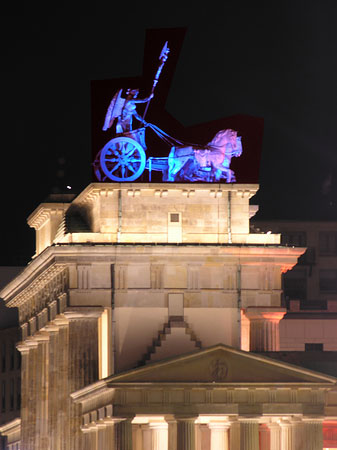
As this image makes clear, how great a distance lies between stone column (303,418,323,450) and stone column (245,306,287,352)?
17056 millimetres

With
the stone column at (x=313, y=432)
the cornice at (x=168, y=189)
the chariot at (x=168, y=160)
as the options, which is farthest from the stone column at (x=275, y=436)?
the chariot at (x=168, y=160)

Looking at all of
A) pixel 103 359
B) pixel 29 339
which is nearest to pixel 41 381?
pixel 29 339

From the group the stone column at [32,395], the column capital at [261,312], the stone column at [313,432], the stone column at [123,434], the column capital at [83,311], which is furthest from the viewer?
the stone column at [32,395]

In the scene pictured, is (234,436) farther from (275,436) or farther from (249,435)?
(249,435)

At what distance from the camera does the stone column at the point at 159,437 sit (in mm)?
149375

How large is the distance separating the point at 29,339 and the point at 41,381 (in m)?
5.30

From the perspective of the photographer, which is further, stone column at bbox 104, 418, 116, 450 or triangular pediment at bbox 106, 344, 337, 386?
stone column at bbox 104, 418, 116, 450

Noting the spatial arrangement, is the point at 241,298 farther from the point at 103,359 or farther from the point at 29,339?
the point at 29,339

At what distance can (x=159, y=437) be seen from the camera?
15000 centimetres

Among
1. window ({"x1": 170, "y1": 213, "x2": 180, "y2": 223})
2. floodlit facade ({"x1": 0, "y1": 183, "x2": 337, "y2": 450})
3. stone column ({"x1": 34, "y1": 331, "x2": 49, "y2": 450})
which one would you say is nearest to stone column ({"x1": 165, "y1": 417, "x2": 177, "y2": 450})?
floodlit facade ({"x1": 0, "y1": 183, "x2": 337, "y2": 450})

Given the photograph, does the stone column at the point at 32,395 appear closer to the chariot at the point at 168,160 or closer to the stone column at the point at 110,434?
the chariot at the point at 168,160

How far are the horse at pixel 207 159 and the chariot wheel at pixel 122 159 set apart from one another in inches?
98.2

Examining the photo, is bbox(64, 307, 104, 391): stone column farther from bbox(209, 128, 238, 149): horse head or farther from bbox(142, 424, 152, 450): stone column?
bbox(209, 128, 238, 149): horse head

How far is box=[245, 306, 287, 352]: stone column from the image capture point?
6117 inches
